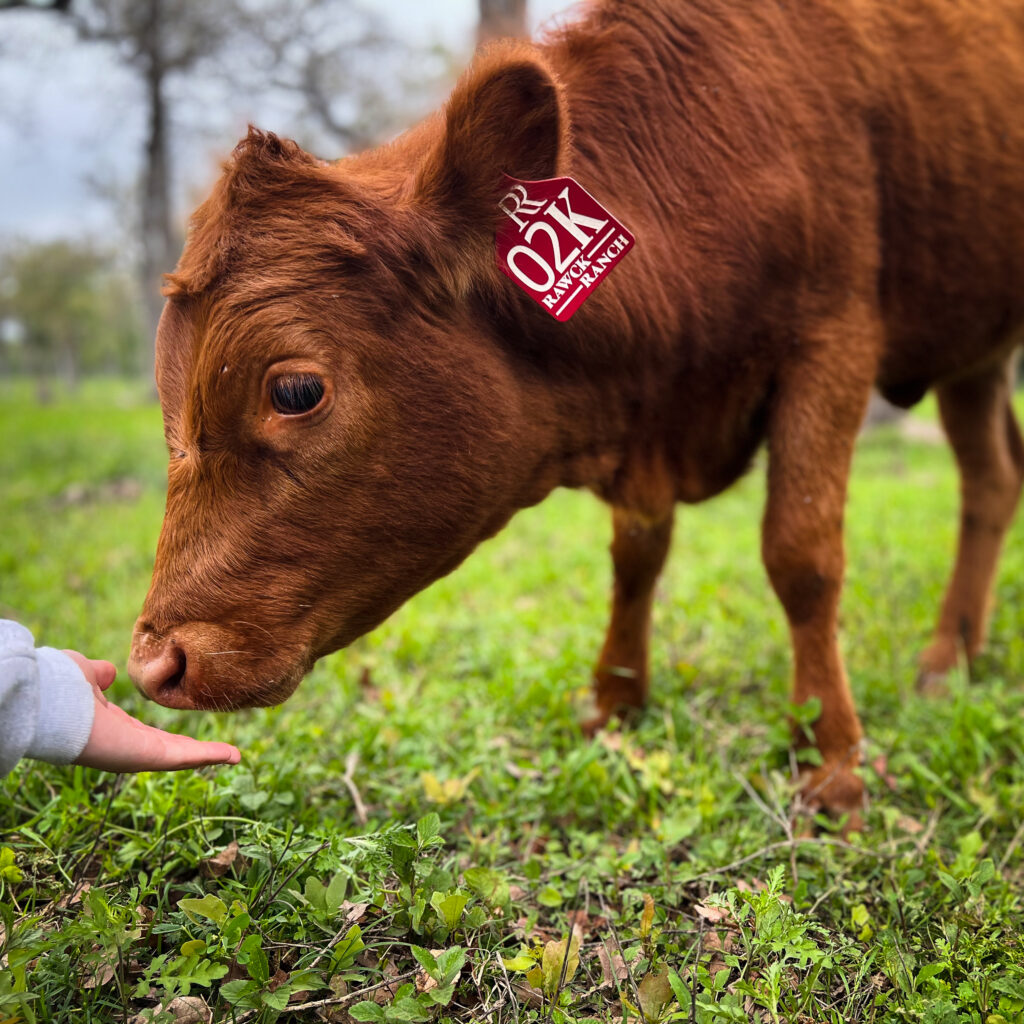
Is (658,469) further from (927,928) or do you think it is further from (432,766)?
(927,928)

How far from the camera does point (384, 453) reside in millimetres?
1875

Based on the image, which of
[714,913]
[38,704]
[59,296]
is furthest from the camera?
[59,296]

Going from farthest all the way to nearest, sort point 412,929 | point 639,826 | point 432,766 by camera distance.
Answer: point 432,766, point 639,826, point 412,929

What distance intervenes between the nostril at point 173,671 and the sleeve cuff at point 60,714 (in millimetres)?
189

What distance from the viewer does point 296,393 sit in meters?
1.78

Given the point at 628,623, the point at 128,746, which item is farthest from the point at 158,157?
the point at 128,746

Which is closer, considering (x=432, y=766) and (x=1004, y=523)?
(x=432, y=766)

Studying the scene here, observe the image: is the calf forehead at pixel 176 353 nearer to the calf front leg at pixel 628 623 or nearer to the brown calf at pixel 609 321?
the brown calf at pixel 609 321

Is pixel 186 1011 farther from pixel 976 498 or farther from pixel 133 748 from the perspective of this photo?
pixel 976 498

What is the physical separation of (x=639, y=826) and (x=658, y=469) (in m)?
1.01

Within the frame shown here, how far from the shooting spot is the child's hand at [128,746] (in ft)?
5.09

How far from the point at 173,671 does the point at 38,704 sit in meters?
0.30

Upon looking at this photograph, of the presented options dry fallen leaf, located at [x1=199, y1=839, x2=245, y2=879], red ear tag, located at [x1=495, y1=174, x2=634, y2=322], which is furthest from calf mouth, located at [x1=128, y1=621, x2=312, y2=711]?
red ear tag, located at [x1=495, y1=174, x2=634, y2=322]

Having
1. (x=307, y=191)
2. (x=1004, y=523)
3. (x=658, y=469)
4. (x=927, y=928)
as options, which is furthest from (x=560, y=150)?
(x=1004, y=523)
